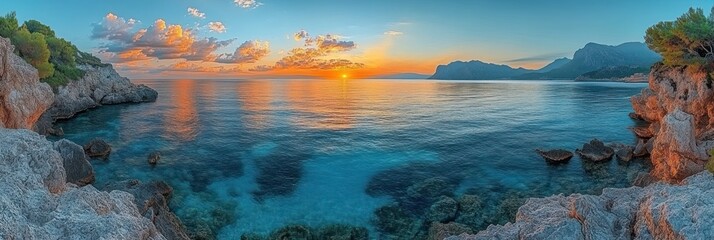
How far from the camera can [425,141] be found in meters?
56.1

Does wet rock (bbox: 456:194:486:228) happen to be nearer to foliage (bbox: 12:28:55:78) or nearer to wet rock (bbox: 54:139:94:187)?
wet rock (bbox: 54:139:94:187)

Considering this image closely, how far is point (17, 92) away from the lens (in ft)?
87.9

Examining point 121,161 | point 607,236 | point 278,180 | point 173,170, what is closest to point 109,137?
point 121,161

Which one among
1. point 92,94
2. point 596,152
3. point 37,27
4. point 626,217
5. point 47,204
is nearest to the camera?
point 47,204

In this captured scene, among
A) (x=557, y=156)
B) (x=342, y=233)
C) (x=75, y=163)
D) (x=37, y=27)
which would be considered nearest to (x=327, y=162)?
(x=342, y=233)

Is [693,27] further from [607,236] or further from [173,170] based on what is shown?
[173,170]

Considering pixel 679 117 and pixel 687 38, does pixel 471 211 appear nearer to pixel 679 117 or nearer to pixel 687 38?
pixel 679 117

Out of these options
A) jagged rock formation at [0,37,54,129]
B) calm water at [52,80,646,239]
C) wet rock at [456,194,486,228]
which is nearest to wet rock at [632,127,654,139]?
calm water at [52,80,646,239]

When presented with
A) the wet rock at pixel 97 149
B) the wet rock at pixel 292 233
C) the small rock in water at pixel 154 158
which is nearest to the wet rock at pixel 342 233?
the wet rock at pixel 292 233

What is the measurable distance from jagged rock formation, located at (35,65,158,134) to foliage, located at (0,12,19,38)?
1431 cm

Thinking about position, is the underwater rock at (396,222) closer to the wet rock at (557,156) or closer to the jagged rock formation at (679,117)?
the jagged rock formation at (679,117)

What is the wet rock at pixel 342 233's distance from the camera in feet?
85.6

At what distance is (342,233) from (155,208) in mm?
12996

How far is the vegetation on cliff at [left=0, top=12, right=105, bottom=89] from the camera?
197ft
